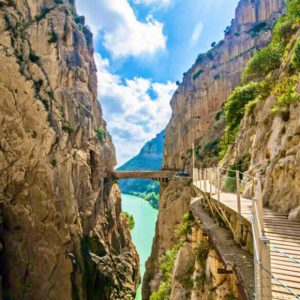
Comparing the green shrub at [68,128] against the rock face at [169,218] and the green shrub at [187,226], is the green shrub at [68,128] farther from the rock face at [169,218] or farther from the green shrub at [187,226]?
the green shrub at [187,226]

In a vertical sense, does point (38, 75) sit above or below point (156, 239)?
above

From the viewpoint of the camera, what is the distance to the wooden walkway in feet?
7.92

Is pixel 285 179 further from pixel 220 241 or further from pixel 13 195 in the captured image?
pixel 13 195

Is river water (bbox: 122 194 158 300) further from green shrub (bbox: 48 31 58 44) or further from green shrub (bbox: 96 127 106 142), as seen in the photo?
green shrub (bbox: 48 31 58 44)

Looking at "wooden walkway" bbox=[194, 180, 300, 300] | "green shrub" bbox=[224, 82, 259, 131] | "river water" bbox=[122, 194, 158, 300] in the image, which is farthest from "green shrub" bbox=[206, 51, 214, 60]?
"wooden walkway" bbox=[194, 180, 300, 300]

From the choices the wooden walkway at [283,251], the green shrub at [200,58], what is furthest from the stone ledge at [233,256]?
the green shrub at [200,58]

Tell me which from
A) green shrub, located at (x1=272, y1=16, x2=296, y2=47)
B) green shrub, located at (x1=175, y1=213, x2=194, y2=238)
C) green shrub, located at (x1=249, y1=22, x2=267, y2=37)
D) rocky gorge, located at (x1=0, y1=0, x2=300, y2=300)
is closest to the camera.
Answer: green shrub, located at (x1=175, y1=213, x2=194, y2=238)

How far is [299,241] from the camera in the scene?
338 cm

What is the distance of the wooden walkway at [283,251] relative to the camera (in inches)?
95.0

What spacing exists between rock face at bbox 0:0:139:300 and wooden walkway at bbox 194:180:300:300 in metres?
19.2

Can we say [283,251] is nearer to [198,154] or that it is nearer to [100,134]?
[100,134]

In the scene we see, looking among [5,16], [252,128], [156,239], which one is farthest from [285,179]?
[5,16]

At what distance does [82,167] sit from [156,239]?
36.7ft

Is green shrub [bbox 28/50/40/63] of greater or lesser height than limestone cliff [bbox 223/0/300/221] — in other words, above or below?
above
